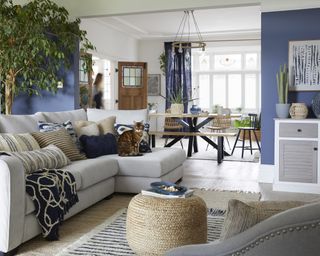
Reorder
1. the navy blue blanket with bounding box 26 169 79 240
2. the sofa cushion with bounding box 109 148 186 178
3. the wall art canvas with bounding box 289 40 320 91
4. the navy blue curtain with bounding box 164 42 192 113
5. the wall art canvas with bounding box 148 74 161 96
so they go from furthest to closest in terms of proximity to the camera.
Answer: the wall art canvas with bounding box 148 74 161 96
the navy blue curtain with bounding box 164 42 192 113
the wall art canvas with bounding box 289 40 320 91
the sofa cushion with bounding box 109 148 186 178
the navy blue blanket with bounding box 26 169 79 240

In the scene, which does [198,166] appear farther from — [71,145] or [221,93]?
[221,93]

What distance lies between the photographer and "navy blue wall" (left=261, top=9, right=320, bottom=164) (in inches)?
200

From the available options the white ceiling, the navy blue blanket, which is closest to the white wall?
the white ceiling

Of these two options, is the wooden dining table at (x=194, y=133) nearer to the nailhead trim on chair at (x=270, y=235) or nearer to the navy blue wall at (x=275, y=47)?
the navy blue wall at (x=275, y=47)

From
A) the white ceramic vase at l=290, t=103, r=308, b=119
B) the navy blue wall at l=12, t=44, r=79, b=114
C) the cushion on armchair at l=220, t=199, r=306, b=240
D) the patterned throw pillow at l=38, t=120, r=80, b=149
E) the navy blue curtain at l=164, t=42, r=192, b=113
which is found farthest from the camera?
the navy blue curtain at l=164, t=42, r=192, b=113

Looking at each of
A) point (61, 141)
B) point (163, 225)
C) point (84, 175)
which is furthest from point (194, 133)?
point (163, 225)

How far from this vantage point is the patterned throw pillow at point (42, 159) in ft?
10.1

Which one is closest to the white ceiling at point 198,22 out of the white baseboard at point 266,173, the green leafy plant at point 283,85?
the green leafy plant at point 283,85

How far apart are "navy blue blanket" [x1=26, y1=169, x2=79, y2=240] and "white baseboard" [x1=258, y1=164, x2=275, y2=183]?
2.93 meters

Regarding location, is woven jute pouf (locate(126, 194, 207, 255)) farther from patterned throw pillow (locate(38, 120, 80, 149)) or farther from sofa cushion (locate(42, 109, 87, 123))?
sofa cushion (locate(42, 109, 87, 123))

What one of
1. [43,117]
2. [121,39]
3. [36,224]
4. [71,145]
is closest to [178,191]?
[36,224]

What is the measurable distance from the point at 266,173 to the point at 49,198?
3218 millimetres

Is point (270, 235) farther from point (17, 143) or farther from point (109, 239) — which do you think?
point (17, 143)

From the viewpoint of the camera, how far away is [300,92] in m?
5.16
